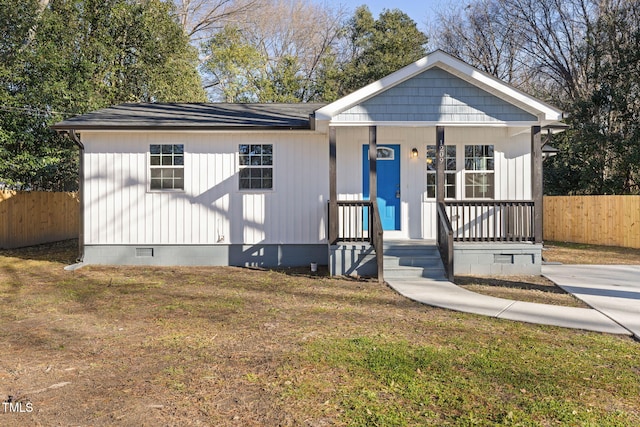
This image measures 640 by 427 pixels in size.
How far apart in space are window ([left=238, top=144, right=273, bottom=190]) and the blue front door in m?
2.47

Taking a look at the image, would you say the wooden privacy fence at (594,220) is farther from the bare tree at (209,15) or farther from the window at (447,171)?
the bare tree at (209,15)

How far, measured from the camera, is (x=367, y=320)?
19.2ft

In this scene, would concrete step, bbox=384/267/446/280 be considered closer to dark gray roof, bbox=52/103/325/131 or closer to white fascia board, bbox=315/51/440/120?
white fascia board, bbox=315/51/440/120

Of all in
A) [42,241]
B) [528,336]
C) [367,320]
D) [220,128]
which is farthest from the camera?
[42,241]

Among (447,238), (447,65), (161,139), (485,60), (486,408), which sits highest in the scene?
(485,60)

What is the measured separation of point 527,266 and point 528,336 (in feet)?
14.5

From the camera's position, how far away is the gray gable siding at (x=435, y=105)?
9.12m

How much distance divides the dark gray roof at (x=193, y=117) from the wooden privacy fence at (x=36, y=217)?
205 inches

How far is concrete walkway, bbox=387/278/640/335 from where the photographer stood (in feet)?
18.6

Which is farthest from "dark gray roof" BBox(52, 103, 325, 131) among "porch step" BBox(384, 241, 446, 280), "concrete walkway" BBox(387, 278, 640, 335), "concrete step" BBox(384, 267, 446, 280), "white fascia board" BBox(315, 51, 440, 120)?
"concrete walkway" BBox(387, 278, 640, 335)

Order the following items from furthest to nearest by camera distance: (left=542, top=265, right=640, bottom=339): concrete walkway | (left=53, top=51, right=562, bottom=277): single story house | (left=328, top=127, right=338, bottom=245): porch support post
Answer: (left=53, top=51, right=562, bottom=277): single story house < (left=328, top=127, right=338, bottom=245): porch support post < (left=542, top=265, right=640, bottom=339): concrete walkway

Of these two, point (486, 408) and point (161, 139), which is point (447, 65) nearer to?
point (161, 139)

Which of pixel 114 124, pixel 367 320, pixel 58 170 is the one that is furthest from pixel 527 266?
pixel 58 170

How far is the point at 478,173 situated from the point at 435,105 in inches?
94.1
